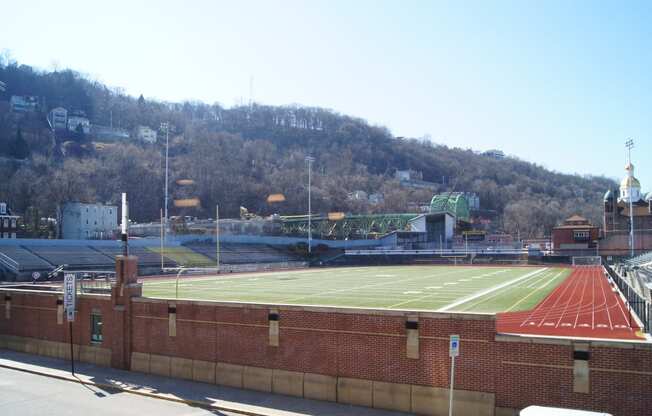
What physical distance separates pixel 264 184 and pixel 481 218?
248 ft

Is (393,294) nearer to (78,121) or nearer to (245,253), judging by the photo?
(245,253)

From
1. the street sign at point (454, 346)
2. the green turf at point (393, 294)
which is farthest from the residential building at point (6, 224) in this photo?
the street sign at point (454, 346)

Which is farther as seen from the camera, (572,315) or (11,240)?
(11,240)

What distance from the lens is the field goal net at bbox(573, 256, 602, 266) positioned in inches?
2961

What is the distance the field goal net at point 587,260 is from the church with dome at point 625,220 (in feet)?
48.3

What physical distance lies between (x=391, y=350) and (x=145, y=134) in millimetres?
174843

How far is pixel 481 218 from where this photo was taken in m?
182

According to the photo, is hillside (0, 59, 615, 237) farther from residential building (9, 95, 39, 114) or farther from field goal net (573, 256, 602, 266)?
field goal net (573, 256, 602, 266)

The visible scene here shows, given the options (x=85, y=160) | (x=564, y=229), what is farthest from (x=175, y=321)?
(x=85, y=160)

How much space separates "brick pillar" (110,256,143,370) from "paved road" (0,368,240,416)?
6.66 feet

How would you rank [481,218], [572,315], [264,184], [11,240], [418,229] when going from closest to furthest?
[572,315] < [11,240] < [418,229] < [264,184] < [481,218]

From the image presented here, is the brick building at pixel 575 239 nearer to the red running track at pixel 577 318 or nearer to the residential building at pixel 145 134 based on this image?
the red running track at pixel 577 318

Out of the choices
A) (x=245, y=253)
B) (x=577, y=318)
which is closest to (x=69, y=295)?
(x=577, y=318)

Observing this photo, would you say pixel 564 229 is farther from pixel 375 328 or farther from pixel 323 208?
pixel 375 328
